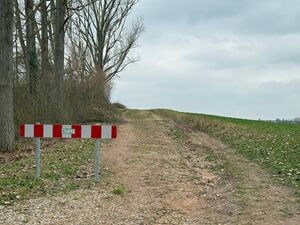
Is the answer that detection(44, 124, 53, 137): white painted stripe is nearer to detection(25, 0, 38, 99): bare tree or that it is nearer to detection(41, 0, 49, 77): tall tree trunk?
detection(25, 0, 38, 99): bare tree

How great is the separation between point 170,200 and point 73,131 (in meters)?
2.85

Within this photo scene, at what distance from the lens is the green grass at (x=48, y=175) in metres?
9.15

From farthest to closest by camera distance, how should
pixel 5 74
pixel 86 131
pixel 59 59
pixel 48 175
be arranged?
pixel 59 59, pixel 5 74, pixel 48 175, pixel 86 131

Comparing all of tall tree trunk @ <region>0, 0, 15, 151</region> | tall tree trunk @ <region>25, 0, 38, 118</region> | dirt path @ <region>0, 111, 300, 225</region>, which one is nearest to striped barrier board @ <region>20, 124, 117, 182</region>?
dirt path @ <region>0, 111, 300, 225</region>

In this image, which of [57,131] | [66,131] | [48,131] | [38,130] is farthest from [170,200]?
[38,130]

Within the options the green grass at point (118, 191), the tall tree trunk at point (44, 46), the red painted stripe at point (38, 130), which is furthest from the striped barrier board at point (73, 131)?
the tall tree trunk at point (44, 46)

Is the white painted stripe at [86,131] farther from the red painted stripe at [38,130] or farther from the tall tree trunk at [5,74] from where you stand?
the tall tree trunk at [5,74]

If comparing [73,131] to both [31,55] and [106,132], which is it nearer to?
[106,132]

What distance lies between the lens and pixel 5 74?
47.6ft

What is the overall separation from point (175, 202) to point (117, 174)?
Answer: 3.07 meters

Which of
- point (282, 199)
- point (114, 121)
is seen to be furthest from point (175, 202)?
point (114, 121)

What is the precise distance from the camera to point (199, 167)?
1333cm

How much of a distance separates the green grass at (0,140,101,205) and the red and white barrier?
945 mm

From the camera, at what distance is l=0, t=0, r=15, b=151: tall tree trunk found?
14.4 m
